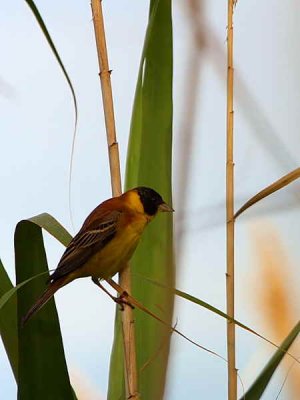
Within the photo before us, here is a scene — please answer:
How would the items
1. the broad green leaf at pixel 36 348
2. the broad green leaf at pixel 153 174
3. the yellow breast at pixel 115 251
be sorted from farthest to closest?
the yellow breast at pixel 115 251 → the broad green leaf at pixel 153 174 → the broad green leaf at pixel 36 348

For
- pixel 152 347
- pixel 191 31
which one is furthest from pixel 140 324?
pixel 191 31

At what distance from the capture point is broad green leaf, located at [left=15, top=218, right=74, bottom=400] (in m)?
0.77

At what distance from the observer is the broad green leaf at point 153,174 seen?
0.92 m

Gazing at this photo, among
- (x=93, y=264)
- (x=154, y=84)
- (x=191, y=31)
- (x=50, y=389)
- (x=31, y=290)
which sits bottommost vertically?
(x=50, y=389)

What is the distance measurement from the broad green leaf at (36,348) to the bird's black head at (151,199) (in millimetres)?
230

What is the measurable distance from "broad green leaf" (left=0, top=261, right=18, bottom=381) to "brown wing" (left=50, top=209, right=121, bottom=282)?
0.34 ft

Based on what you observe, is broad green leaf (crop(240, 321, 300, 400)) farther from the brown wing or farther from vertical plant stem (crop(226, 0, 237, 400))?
the brown wing

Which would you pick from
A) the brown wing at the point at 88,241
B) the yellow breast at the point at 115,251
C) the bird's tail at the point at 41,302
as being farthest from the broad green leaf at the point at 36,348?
the yellow breast at the point at 115,251

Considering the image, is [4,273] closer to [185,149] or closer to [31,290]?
[31,290]

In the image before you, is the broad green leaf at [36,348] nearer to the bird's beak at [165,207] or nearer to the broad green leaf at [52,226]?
the broad green leaf at [52,226]

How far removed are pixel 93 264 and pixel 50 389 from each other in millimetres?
360

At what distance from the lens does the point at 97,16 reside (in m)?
0.87

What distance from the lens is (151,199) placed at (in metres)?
0.99

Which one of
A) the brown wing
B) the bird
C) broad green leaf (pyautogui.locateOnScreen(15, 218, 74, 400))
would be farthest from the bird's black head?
broad green leaf (pyautogui.locateOnScreen(15, 218, 74, 400))
